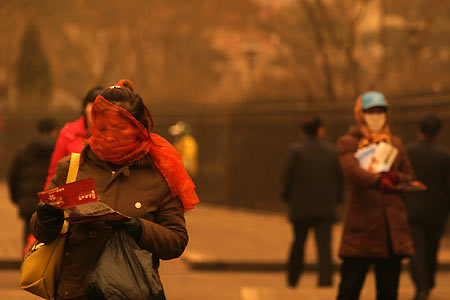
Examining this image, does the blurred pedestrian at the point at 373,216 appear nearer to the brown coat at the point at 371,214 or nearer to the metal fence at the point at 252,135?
the brown coat at the point at 371,214

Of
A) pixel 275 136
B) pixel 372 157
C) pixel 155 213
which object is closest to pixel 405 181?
pixel 372 157

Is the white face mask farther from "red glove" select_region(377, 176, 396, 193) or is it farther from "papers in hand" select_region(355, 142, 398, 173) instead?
"red glove" select_region(377, 176, 396, 193)

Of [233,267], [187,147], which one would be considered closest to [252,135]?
[187,147]

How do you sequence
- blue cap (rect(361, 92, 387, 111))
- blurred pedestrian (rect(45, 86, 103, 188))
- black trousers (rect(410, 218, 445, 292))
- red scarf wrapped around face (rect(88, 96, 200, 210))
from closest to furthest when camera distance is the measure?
red scarf wrapped around face (rect(88, 96, 200, 210)) < blurred pedestrian (rect(45, 86, 103, 188)) < blue cap (rect(361, 92, 387, 111)) < black trousers (rect(410, 218, 445, 292))

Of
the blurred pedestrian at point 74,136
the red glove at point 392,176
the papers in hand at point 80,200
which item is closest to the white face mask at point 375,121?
the red glove at point 392,176

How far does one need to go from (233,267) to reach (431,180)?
378 centimetres

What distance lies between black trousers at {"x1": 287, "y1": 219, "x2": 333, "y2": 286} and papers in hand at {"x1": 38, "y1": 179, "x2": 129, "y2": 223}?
6.78 meters

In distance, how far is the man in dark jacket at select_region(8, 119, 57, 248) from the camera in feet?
34.3

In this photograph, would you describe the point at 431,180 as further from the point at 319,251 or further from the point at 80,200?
the point at 80,200

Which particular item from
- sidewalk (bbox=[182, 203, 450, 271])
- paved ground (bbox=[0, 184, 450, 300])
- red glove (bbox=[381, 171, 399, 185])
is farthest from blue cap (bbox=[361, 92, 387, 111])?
sidewalk (bbox=[182, 203, 450, 271])

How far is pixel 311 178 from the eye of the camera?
11.1 m

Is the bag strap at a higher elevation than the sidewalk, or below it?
higher

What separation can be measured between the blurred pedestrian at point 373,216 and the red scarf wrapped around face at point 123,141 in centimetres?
314

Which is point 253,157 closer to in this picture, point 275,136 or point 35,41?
point 275,136
